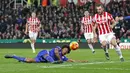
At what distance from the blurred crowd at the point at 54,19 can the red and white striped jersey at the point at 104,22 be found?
20.9 metres

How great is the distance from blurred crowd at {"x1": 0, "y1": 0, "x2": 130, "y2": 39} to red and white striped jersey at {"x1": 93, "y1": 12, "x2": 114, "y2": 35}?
68.5 feet

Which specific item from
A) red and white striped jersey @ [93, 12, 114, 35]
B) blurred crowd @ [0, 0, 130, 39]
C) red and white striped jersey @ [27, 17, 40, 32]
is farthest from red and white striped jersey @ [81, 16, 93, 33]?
red and white striped jersey @ [93, 12, 114, 35]

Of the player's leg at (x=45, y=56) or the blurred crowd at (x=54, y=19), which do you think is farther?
the blurred crowd at (x=54, y=19)

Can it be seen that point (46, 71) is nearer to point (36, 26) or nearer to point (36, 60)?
point (36, 60)

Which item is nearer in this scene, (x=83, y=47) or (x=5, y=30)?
(x=83, y=47)

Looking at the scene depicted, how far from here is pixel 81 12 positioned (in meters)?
46.9

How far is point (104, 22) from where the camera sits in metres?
22.3

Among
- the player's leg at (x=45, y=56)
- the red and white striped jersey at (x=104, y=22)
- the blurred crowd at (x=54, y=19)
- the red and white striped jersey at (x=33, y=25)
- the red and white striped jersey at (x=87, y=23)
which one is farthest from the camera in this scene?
the blurred crowd at (x=54, y=19)

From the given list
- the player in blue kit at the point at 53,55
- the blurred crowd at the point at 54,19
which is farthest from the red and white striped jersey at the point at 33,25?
the player in blue kit at the point at 53,55

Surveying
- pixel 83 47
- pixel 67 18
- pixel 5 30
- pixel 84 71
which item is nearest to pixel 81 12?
pixel 67 18

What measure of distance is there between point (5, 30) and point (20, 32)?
191 centimetres

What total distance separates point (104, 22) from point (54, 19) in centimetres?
2509

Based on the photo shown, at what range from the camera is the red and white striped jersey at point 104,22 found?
2192cm

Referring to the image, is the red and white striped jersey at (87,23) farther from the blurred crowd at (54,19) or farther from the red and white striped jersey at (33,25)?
the blurred crowd at (54,19)
